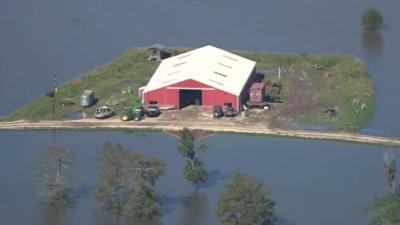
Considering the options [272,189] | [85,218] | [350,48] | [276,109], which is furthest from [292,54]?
[85,218]

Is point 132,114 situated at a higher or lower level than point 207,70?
lower

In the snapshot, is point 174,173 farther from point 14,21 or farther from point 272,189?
point 14,21

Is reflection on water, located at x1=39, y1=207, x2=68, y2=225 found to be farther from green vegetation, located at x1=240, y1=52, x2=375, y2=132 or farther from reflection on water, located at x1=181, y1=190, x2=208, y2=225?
green vegetation, located at x1=240, y1=52, x2=375, y2=132

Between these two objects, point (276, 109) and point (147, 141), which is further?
point (276, 109)

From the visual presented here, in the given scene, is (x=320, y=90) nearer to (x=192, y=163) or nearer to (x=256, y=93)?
(x=256, y=93)

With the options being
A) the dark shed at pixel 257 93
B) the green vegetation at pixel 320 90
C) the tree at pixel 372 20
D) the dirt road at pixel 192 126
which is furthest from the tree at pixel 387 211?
the tree at pixel 372 20

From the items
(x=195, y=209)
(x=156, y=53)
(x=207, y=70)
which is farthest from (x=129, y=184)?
(x=156, y=53)
